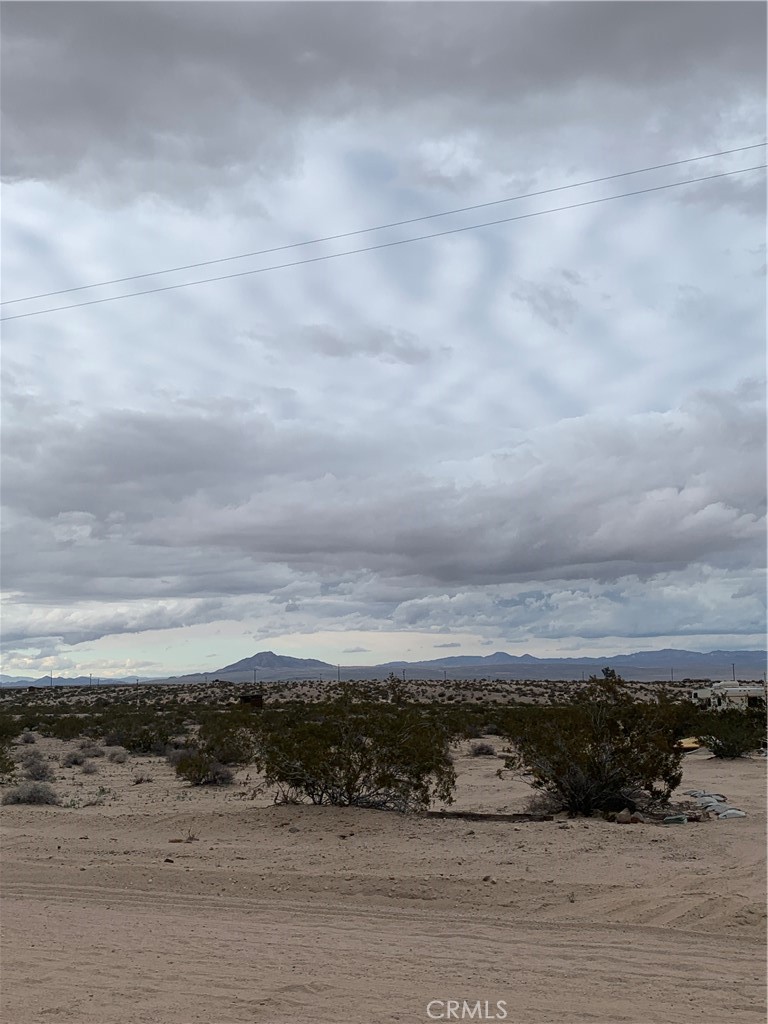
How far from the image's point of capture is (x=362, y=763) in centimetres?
1952

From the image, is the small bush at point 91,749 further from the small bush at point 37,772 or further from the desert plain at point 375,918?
the desert plain at point 375,918

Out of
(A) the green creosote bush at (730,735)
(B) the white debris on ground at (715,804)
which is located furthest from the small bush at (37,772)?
(A) the green creosote bush at (730,735)

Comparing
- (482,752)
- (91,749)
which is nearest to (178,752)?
(91,749)

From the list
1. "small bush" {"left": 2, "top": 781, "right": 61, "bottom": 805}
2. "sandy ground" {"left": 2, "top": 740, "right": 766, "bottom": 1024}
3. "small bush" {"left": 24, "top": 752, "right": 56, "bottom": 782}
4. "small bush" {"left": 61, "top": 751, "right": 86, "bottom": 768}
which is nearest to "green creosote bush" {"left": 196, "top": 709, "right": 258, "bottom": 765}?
"small bush" {"left": 24, "top": 752, "right": 56, "bottom": 782}

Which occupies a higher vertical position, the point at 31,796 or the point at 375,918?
the point at 375,918

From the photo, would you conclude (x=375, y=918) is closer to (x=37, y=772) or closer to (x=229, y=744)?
(x=229, y=744)

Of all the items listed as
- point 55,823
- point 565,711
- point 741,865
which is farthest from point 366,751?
point 741,865

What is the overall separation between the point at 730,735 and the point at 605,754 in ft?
50.3

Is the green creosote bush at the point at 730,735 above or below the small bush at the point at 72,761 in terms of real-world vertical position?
above

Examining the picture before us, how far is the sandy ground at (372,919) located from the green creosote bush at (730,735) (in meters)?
13.1

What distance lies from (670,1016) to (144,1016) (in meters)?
4.52

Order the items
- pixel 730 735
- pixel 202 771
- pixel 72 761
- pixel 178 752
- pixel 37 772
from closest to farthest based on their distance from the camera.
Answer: pixel 202 771
pixel 37 772
pixel 730 735
pixel 72 761
pixel 178 752

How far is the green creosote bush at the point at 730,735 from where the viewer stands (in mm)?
32625

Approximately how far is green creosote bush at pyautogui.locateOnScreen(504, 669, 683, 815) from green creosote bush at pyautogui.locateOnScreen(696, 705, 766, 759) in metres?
13.9
